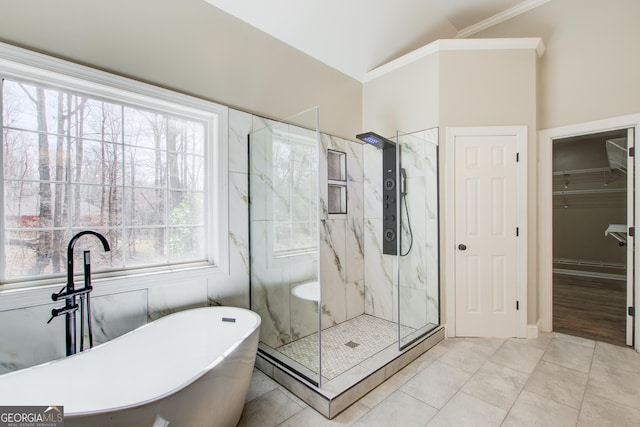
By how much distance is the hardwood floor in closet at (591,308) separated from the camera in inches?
117

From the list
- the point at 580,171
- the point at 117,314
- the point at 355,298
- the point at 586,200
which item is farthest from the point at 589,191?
the point at 117,314

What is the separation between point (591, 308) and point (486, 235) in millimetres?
2203

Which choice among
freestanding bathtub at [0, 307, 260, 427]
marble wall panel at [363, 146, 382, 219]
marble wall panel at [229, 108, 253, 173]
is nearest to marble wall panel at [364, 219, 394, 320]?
marble wall panel at [363, 146, 382, 219]

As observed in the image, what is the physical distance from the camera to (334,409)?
1817 mm

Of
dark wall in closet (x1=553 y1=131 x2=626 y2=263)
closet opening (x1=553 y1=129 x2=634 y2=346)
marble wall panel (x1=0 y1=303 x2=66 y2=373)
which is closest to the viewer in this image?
marble wall panel (x1=0 y1=303 x2=66 y2=373)

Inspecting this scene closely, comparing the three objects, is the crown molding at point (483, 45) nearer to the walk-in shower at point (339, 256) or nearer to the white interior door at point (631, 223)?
the walk-in shower at point (339, 256)

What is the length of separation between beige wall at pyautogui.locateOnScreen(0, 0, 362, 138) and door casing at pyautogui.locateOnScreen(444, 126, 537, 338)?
1.40 m

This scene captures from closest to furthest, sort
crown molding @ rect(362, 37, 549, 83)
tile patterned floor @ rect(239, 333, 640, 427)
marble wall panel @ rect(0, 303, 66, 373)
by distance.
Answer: marble wall panel @ rect(0, 303, 66, 373)
tile patterned floor @ rect(239, 333, 640, 427)
crown molding @ rect(362, 37, 549, 83)

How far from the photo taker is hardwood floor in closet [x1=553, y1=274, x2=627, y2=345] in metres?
2.98

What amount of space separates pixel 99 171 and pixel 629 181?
4.50 meters

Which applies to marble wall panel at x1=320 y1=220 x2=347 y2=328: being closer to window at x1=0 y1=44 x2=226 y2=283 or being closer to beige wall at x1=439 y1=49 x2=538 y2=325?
window at x1=0 y1=44 x2=226 y2=283

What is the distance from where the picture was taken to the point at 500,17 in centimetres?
330

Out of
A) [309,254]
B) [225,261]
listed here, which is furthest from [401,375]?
[225,261]

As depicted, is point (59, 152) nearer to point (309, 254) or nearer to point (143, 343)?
point (143, 343)
